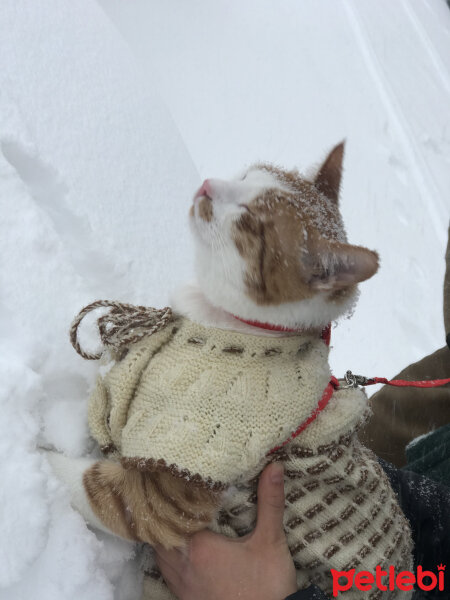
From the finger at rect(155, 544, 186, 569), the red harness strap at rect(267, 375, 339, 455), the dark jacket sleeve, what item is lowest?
the dark jacket sleeve

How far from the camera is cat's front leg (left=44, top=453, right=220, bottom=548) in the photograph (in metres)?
0.85

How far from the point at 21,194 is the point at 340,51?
419 cm

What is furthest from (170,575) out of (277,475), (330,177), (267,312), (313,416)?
(330,177)

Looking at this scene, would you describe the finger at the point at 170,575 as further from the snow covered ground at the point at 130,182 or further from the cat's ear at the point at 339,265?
the cat's ear at the point at 339,265

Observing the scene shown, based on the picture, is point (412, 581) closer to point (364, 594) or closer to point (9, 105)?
point (364, 594)

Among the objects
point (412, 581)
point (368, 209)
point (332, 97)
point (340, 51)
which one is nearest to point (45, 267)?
point (412, 581)

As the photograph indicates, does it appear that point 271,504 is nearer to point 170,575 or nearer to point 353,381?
point 170,575

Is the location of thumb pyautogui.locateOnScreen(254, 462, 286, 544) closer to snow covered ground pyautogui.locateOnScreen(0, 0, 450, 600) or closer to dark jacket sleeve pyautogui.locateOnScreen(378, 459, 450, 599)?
snow covered ground pyautogui.locateOnScreen(0, 0, 450, 600)

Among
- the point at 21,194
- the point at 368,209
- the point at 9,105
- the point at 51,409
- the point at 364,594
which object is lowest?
the point at 364,594

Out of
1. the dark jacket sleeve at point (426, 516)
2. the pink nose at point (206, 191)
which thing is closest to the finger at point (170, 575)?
the dark jacket sleeve at point (426, 516)

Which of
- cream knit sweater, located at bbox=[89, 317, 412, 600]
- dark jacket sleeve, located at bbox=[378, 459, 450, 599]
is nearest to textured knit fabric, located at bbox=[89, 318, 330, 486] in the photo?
cream knit sweater, located at bbox=[89, 317, 412, 600]

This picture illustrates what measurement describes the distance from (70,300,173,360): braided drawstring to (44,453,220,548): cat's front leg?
0.25 metres

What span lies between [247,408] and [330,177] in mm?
586

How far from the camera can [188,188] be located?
169 cm
